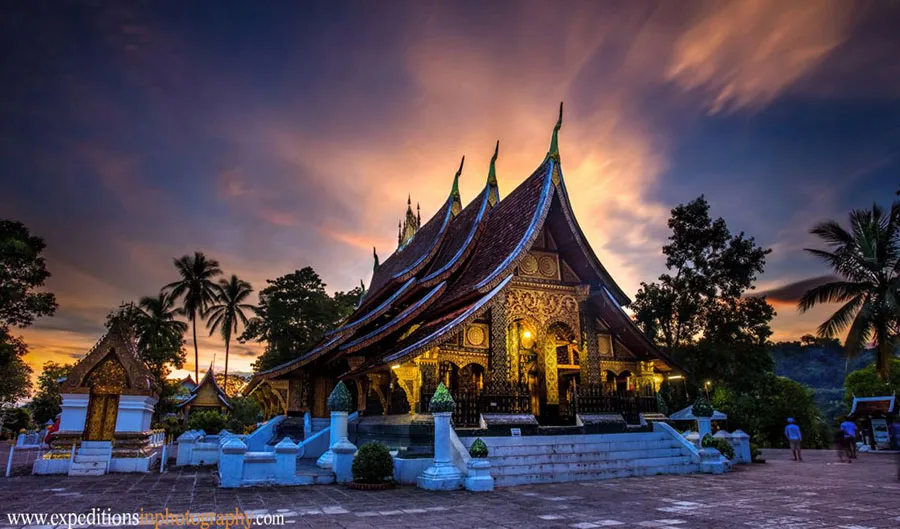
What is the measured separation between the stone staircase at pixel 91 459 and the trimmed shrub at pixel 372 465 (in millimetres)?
6185

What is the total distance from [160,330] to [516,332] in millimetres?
33207

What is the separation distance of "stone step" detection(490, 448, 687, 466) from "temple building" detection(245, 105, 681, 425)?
1.09 m

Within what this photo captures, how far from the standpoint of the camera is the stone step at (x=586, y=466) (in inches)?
337

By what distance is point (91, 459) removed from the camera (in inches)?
412

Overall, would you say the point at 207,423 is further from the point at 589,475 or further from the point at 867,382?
the point at 867,382

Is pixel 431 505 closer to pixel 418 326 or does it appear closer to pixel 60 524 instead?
pixel 60 524

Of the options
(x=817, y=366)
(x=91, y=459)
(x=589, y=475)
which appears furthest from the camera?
(x=817, y=366)

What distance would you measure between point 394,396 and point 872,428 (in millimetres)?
19376

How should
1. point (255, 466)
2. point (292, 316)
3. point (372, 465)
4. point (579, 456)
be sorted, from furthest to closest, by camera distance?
point (292, 316) → point (579, 456) → point (255, 466) → point (372, 465)

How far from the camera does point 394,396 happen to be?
37.4 ft

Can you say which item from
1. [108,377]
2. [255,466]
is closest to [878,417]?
[255,466]

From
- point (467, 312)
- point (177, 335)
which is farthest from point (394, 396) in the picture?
point (177, 335)

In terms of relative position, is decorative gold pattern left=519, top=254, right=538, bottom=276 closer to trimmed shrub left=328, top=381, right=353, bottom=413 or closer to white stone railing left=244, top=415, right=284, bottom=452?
trimmed shrub left=328, top=381, right=353, bottom=413

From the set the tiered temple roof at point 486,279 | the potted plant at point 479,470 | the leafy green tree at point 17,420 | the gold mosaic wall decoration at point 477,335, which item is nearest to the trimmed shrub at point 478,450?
the potted plant at point 479,470
